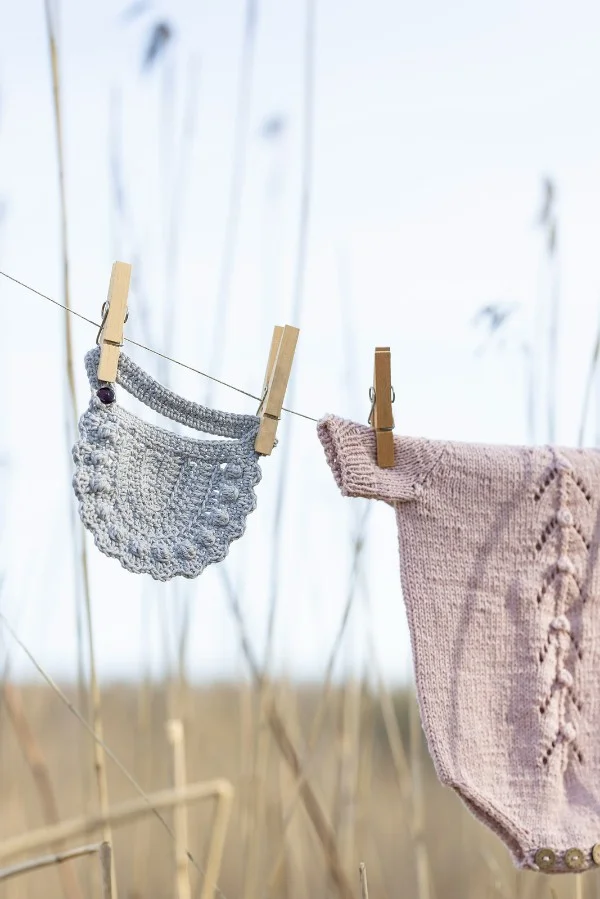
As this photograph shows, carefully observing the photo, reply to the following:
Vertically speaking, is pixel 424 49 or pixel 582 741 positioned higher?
pixel 424 49

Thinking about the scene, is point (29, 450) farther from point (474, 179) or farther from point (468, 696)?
point (474, 179)

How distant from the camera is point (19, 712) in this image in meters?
1.13

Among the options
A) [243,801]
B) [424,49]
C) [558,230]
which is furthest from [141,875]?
[424,49]

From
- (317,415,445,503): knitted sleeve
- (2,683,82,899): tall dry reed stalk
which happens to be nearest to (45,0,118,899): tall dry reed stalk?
(2,683,82,899): tall dry reed stalk

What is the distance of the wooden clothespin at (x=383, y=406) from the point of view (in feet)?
2.90

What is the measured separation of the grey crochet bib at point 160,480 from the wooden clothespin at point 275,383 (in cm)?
2

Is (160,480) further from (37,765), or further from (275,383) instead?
(37,765)

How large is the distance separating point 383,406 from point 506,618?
Answer: 10.0 inches

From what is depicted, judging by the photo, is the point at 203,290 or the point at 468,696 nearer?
the point at 468,696

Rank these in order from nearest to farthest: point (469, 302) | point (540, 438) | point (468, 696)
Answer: point (468, 696), point (540, 438), point (469, 302)

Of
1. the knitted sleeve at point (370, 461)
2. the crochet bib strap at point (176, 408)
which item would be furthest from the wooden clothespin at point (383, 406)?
Answer: the crochet bib strap at point (176, 408)

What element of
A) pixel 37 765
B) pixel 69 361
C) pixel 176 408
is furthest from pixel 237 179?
pixel 37 765

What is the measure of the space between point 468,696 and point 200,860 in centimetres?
84

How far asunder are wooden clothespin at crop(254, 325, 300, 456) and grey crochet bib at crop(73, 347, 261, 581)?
0.02m
